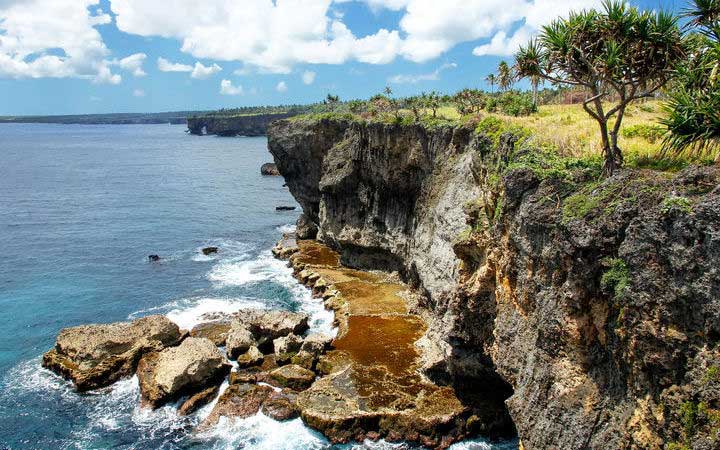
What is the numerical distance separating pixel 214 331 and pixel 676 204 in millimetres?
38077

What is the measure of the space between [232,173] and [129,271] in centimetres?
8458

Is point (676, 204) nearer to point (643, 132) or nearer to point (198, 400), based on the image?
point (643, 132)

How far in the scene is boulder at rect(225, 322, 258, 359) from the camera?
133ft

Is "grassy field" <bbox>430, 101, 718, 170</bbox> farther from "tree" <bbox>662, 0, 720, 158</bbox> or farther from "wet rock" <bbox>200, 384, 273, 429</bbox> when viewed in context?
"wet rock" <bbox>200, 384, 273, 429</bbox>

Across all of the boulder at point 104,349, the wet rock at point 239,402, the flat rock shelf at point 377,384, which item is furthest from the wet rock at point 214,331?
the flat rock shelf at point 377,384

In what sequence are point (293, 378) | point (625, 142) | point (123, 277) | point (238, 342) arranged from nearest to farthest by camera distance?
point (625, 142) → point (293, 378) → point (238, 342) → point (123, 277)

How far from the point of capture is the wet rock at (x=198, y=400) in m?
33.8

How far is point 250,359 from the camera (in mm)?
39188

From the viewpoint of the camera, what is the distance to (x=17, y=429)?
1289 inches

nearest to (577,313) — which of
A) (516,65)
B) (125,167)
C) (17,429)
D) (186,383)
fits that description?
(516,65)

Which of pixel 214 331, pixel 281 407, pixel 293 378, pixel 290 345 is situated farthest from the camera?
pixel 214 331

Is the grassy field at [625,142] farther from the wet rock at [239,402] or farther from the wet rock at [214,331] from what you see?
the wet rock at [214,331]

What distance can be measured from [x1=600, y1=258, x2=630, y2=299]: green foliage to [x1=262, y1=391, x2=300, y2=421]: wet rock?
71.1ft

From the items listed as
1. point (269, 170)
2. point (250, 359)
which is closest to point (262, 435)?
point (250, 359)
